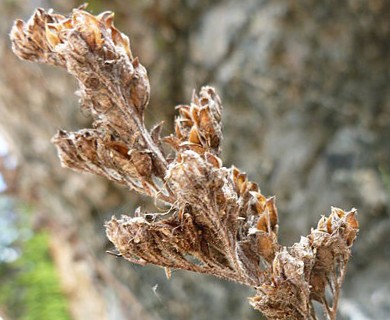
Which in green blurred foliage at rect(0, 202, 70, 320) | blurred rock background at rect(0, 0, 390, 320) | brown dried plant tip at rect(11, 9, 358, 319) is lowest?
brown dried plant tip at rect(11, 9, 358, 319)

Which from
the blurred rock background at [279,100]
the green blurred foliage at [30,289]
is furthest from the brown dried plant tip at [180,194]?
the green blurred foliage at [30,289]

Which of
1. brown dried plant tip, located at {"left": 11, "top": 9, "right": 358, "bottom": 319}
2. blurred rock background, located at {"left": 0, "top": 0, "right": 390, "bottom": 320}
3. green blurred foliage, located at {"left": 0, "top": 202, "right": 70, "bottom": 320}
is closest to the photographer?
brown dried plant tip, located at {"left": 11, "top": 9, "right": 358, "bottom": 319}

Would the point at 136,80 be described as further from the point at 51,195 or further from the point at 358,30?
the point at 51,195

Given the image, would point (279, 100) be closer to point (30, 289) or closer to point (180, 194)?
point (30, 289)

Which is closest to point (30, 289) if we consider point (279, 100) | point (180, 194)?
point (279, 100)

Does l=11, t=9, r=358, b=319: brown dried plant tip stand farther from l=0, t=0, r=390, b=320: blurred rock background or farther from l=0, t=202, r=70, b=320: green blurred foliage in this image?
l=0, t=202, r=70, b=320: green blurred foliage

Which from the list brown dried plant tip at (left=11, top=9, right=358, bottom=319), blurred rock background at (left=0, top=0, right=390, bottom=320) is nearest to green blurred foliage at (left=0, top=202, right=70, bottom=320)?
blurred rock background at (left=0, top=0, right=390, bottom=320)

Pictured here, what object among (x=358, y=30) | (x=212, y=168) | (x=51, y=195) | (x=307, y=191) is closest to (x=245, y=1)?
(x=358, y=30)

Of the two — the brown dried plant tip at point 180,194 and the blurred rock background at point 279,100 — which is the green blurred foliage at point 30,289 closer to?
the blurred rock background at point 279,100
